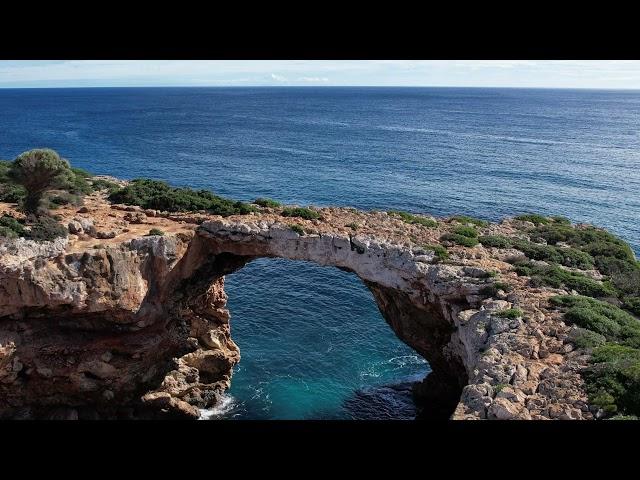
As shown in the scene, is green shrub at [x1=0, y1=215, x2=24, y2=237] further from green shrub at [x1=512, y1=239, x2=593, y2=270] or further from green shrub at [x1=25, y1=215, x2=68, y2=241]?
green shrub at [x1=512, y1=239, x2=593, y2=270]

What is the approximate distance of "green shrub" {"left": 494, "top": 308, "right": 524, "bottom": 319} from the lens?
70.6 ft

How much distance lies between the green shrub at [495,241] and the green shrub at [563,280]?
2.93 metres

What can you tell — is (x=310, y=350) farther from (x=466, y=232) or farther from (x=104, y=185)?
(x=104, y=185)

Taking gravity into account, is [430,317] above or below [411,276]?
below

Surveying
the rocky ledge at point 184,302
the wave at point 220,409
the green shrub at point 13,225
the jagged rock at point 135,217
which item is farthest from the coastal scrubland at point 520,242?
the wave at point 220,409

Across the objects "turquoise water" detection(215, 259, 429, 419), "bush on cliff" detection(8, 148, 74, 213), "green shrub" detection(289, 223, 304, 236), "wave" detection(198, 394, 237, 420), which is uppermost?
"bush on cliff" detection(8, 148, 74, 213)

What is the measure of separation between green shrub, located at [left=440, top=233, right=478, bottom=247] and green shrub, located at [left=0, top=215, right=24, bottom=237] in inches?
814

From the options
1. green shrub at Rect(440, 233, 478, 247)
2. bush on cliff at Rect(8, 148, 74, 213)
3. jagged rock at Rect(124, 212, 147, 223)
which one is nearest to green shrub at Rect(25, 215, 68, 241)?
bush on cliff at Rect(8, 148, 74, 213)

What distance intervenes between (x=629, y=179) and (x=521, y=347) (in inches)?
2316

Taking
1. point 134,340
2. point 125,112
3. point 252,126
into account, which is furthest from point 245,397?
point 125,112

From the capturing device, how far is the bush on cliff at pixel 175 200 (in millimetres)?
30031

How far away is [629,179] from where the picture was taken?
67.6 metres

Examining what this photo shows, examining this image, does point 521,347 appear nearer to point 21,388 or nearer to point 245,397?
point 245,397
